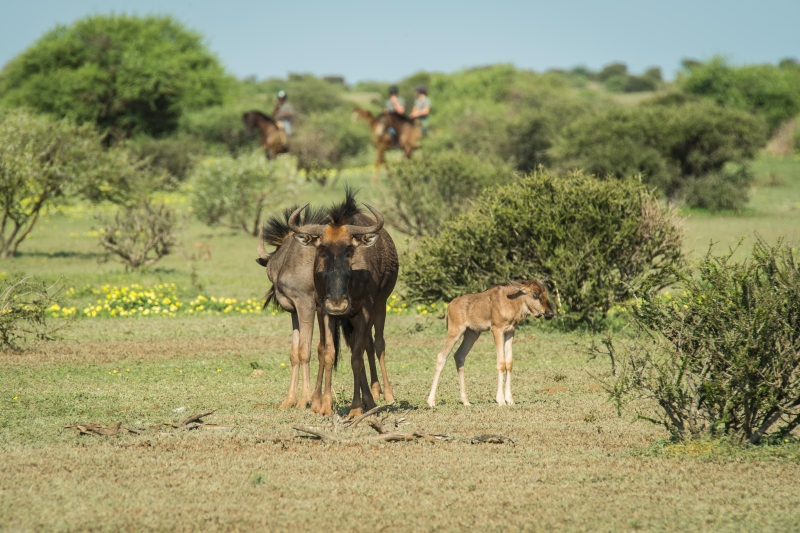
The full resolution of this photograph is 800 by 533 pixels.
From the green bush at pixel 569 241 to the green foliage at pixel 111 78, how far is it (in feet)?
108

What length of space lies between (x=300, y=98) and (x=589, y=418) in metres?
73.0

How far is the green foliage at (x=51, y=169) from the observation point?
22.5 metres

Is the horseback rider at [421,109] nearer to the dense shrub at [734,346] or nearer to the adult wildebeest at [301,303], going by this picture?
the adult wildebeest at [301,303]

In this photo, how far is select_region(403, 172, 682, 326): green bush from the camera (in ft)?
48.8

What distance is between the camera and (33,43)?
48.0m

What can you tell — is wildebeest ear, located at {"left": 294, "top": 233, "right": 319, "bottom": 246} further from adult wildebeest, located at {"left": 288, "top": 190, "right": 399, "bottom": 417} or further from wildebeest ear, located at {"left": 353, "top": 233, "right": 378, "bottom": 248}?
wildebeest ear, located at {"left": 353, "top": 233, "right": 378, "bottom": 248}

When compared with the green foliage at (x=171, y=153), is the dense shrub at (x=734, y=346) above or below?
below

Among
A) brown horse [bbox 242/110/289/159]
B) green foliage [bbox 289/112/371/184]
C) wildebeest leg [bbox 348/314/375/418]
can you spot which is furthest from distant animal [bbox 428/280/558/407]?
brown horse [bbox 242/110/289/159]

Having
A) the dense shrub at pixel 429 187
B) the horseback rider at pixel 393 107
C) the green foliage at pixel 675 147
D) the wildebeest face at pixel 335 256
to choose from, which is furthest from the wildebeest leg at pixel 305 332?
the horseback rider at pixel 393 107

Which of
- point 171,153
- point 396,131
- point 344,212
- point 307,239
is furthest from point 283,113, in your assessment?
point 307,239

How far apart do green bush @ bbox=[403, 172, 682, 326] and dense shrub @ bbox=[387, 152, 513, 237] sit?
7.51 metres

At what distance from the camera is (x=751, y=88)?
5650cm

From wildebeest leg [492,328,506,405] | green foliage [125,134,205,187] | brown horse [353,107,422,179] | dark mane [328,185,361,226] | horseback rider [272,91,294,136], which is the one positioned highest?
horseback rider [272,91,294,136]

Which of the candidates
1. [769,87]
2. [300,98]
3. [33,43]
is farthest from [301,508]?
[300,98]
